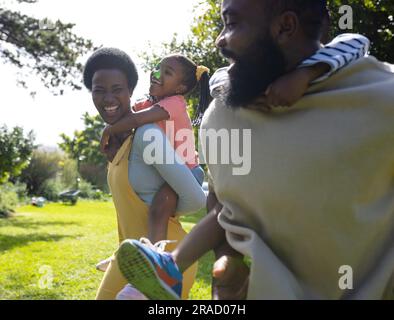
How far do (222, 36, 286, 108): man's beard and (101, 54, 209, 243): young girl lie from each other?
1.13 m

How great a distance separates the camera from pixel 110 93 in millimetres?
3025

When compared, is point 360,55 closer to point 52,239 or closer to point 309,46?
point 309,46

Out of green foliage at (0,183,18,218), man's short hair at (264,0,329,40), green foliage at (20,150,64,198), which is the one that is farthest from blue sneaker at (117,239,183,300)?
green foliage at (20,150,64,198)

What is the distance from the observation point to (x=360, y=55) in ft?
5.98

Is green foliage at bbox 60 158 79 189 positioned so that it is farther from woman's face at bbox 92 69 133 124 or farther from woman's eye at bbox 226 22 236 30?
woman's eye at bbox 226 22 236 30

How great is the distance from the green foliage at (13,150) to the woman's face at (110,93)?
66.3 feet

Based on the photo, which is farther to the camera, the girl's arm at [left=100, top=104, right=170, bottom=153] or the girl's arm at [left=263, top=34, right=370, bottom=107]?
the girl's arm at [left=100, top=104, right=170, bottom=153]

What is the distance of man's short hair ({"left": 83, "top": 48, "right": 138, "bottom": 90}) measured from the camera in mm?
3084

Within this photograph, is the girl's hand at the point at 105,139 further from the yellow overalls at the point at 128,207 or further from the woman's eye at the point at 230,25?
the woman's eye at the point at 230,25

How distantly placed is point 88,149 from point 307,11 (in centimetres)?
5984

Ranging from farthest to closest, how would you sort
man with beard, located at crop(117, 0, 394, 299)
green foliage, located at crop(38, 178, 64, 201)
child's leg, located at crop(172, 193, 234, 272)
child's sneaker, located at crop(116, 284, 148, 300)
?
green foliage, located at crop(38, 178, 64, 201)
child's leg, located at crop(172, 193, 234, 272)
child's sneaker, located at crop(116, 284, 148, 300)
man with beard, located at crop(117, 0, 394, 299)

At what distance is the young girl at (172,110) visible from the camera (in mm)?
2996
